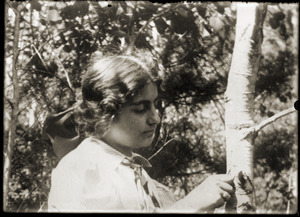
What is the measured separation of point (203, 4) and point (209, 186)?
3.13 ft

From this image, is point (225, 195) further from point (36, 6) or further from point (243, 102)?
point (36, 6)

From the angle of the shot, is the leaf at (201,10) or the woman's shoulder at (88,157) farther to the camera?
the leaf at (201,10)

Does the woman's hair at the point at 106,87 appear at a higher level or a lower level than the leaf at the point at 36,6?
lower

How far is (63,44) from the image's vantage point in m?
2.22

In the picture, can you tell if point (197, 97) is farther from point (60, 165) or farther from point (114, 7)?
point (60, 165)

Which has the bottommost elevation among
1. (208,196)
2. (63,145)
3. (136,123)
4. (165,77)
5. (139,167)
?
(208,196)

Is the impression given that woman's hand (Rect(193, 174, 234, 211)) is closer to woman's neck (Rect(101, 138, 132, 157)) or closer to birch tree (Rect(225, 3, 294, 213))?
birch tree (Rect(225, 3, 294, 213))

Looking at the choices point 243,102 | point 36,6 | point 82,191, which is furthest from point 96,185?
point 36,6

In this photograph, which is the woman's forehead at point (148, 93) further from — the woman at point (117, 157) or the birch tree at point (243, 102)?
the birch tree at point (243, 102)

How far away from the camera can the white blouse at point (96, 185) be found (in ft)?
6.94

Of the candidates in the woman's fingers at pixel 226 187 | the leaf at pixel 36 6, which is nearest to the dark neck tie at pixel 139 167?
the woman's fingers at pixel 226 187

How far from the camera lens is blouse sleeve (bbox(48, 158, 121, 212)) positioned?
2113 mm

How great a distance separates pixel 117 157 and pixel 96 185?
0.56 feet

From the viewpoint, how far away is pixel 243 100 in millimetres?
2244
